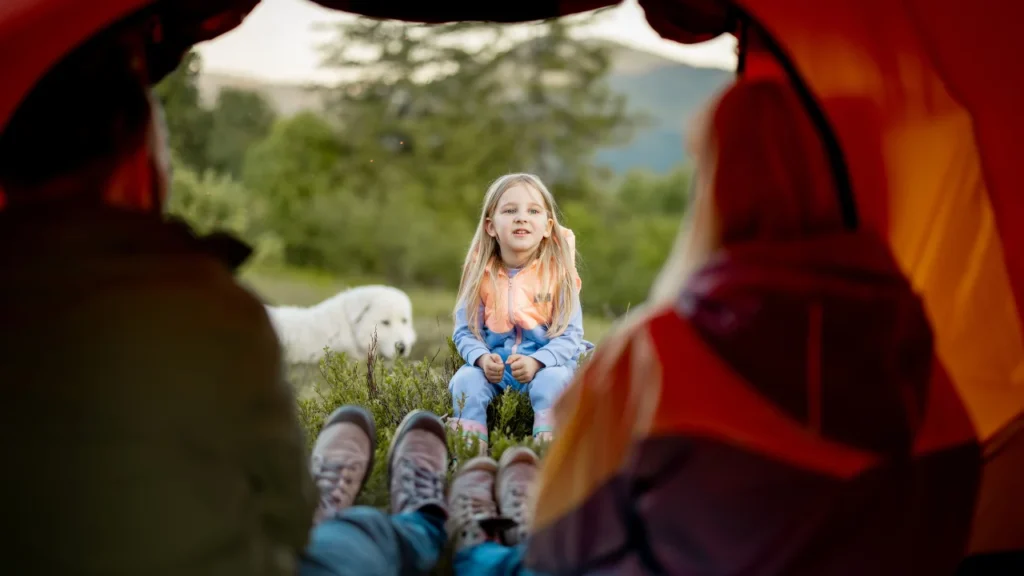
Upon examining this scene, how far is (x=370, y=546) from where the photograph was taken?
5.65 ft

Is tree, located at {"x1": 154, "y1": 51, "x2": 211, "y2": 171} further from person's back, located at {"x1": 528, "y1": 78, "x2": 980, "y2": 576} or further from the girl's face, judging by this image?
person's back, located at {"x1": 528, "y1": 78, "x2": 980, "y2": 576}

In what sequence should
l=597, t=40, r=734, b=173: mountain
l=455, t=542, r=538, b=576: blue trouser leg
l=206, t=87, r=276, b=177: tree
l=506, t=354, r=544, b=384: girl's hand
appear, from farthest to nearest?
1. l=597, t=40, r=734, b=173: mountain
2. l=206, t=87, r=276, b=177: tree
3. l=506, t=354, r=544, b=384: girl's hand
4. l=455, t=542, r=538, b=576: blue trouser leg

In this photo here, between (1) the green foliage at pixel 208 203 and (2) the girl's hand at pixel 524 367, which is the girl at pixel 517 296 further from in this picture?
(1) the green foliage at pixel 208 203

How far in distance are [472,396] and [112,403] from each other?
1.70 m

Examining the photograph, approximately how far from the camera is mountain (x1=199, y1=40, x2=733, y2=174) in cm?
657

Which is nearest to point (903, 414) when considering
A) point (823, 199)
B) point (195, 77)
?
point (823, 199)

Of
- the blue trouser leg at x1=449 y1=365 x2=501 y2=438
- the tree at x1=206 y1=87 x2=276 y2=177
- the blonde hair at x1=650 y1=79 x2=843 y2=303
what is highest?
the blonde hair at x1=650 y1=79 x2=843 y2=303

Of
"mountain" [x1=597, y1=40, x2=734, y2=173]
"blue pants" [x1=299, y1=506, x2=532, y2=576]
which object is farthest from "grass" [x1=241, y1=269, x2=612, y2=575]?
"mountain" [x1=597, y1=40, x2=734, y2=173]

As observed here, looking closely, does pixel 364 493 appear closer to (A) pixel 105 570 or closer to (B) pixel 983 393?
(A) pixel 105 570

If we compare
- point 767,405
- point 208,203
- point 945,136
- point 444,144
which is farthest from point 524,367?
point 444,144

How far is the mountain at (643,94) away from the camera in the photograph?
6574 mm

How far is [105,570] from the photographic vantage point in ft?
4.15

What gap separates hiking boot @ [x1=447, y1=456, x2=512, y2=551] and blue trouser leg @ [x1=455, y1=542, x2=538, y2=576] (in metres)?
0.03

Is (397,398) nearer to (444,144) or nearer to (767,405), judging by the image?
(767,405)
